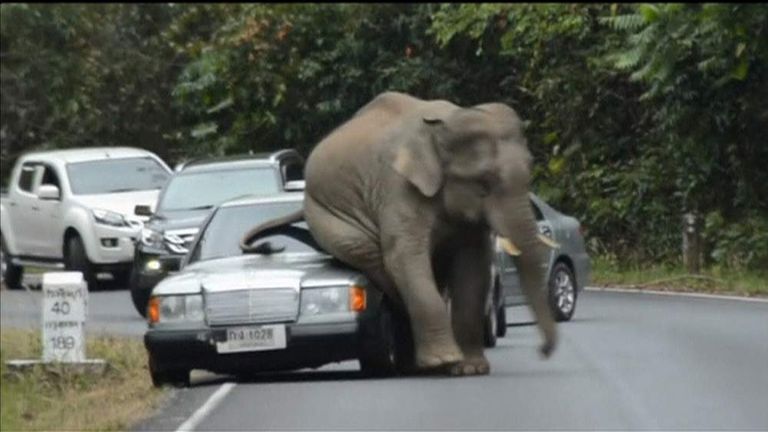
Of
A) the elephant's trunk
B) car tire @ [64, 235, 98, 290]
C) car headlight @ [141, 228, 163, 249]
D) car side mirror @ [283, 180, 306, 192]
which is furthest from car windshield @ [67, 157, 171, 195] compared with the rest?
the elephant's trunk

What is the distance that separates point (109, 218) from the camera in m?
31.2

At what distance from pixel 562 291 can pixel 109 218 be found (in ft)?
26.2

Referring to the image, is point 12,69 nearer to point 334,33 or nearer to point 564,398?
point 334,33

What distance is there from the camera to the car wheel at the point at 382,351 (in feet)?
58.0

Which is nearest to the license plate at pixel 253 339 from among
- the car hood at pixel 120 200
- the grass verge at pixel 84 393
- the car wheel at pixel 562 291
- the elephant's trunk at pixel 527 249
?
the grass verge at pixel 84 393

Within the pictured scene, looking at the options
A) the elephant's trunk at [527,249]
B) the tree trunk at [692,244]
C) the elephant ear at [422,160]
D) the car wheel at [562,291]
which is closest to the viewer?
the elephant's trunk at [527,249]

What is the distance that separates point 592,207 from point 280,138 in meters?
6.39

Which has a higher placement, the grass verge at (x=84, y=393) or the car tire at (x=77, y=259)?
the car tire at (x=77, y=259)

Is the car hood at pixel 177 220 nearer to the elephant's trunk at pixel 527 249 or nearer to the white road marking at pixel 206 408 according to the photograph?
the white road marking at pixel 206 408

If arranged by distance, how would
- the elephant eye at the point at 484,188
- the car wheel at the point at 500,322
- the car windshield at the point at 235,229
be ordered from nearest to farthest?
the elephant eye at the point at 484,188
the car windshield at the point at 235,229
the car wheel at the point at 500,322

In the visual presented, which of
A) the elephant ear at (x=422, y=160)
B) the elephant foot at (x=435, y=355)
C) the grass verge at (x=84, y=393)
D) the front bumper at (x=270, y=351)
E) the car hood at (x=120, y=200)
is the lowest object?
the grass verge at (x=84, y=393)

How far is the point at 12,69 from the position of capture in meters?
42.3

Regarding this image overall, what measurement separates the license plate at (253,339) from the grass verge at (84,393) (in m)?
0.79

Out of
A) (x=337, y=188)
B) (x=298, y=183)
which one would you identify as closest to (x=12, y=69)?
(x=298, y=183)
